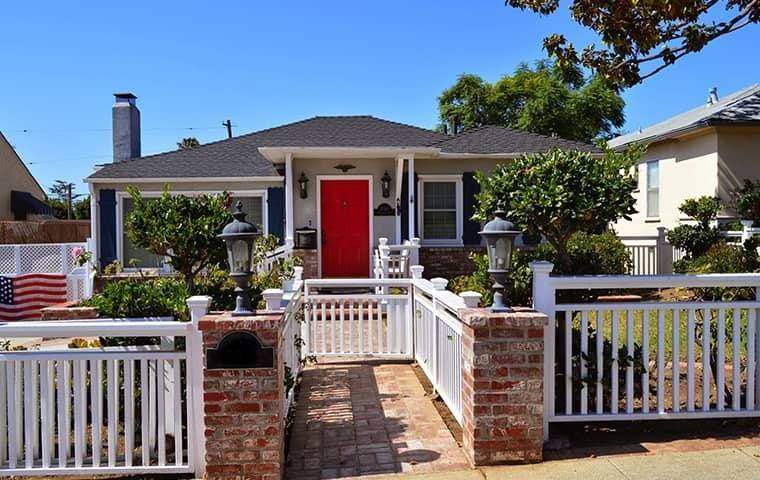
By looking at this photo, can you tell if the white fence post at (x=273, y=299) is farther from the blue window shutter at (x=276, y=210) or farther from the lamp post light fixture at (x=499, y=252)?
the blue window shutter at (x=276, y=210)

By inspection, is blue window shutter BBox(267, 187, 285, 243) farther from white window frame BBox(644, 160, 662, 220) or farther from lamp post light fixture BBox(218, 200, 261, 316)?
white window frame BBox(644, 160, 662, 220)

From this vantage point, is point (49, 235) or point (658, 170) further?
point (49, 235)

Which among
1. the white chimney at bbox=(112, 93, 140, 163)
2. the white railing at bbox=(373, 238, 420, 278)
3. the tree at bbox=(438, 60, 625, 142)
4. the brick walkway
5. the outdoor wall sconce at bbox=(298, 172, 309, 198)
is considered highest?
the tree at bbox=(438, 60, 625, 142)

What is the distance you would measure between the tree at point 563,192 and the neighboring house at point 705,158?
8.63 meters

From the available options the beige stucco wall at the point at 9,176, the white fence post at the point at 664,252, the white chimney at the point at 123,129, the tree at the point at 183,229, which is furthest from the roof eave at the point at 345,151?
the beige stucco wall at the point at 9,176

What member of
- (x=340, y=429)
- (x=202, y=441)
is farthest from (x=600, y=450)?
(x=202, y=441)

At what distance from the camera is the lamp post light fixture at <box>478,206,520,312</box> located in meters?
3.51

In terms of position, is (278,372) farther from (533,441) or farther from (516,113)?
(516,113)

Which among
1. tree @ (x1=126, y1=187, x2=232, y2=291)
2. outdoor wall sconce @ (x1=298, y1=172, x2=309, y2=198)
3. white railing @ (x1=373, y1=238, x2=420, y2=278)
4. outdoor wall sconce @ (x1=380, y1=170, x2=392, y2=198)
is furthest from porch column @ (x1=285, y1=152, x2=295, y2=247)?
tree @ (x1=126, y1=187, x2=232, y2=291)

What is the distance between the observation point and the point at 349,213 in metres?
12.0

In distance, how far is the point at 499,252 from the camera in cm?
355

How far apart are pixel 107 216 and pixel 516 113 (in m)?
18.9

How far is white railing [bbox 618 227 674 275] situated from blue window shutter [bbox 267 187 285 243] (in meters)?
7.05

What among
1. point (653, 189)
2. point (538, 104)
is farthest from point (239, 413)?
point (538, 104)
